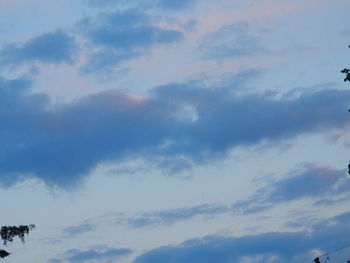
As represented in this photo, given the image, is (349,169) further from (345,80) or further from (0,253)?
(0,253)

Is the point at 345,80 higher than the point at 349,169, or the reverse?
the point at 345,80

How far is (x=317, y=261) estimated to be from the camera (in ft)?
198

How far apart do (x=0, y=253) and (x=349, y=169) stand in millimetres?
27656

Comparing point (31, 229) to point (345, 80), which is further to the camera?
point (31, 229)

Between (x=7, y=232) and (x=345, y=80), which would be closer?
(x=345, y=80)

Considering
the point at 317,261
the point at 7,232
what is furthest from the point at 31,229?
the point at 317,261

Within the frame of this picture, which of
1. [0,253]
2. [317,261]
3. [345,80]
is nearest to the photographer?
[345,80]

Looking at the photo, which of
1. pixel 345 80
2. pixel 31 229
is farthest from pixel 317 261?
pixel 31 229

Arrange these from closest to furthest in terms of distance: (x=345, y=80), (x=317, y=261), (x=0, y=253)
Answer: (x=345, y=80), (x=0, y=253), (x=317, y=261)

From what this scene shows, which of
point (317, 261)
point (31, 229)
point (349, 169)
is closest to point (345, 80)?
point (349, 169)

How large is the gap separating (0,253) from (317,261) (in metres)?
26.2

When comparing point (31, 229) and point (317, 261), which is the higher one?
point (31, 229)

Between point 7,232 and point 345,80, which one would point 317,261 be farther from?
point 7,232

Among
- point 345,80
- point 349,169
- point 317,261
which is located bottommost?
point 317,261
